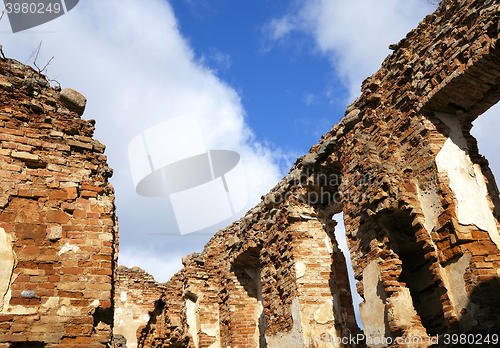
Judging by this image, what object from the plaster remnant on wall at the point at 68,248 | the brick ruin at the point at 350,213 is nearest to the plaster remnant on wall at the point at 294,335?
the brick ruin at the point at 350,213

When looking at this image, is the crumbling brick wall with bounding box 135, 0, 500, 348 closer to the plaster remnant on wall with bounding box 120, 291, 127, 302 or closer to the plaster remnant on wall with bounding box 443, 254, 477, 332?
the plaster remnant on wall with bounding box 443, 254, 477, 332

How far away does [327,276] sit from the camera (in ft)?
25.7

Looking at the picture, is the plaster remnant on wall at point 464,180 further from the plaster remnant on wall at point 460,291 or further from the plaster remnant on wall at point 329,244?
the plaster remnant on wall at point 329,244

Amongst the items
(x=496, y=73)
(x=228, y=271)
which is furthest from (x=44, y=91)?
(x=228, y=271)

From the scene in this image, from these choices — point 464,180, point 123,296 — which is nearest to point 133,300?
point 123,296

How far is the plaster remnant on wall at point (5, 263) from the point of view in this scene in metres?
3.40

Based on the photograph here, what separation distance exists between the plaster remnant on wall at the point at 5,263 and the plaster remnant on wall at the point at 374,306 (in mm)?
4487

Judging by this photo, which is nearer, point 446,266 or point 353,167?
point 446,266

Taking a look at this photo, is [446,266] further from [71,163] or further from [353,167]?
[71,163]

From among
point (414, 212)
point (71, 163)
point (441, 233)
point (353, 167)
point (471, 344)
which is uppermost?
point (353, 167)

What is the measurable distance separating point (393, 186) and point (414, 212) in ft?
1.55

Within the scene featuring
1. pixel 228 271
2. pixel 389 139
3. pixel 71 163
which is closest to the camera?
pixel 71 163

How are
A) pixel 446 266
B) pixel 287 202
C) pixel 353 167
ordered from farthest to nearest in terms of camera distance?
pixel 287 202 < pixel 353 167 < pixel 446 266

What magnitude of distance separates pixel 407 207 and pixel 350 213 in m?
1.18
